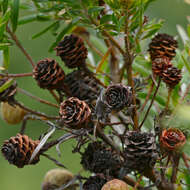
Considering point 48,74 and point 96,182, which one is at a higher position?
point 48,74

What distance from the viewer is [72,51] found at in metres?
0.66

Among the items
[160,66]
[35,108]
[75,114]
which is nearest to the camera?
[75,114]

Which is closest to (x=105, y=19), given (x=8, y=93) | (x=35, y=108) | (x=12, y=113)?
(x=8, y=93)

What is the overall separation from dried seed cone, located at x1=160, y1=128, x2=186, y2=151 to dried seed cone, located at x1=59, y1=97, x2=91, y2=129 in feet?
0.38

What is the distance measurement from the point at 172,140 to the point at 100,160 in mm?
127

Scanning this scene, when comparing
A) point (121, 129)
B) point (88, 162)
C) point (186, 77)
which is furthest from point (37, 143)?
point (186, 77)

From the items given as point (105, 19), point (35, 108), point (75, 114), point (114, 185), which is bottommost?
point (35, 108)

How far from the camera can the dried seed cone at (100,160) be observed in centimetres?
61

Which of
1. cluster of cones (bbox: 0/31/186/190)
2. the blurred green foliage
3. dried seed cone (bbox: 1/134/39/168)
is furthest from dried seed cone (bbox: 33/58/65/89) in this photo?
the blurred green foliage

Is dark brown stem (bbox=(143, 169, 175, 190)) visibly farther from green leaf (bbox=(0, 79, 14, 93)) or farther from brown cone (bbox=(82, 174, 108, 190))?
green leaf (bbox=(0, 79, 14, 93))

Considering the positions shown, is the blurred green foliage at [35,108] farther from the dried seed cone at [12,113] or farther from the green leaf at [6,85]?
the green leaf at [6,85]

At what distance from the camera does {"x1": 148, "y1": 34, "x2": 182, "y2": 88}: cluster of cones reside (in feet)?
2.05

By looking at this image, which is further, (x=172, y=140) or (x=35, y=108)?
(x=35, y=108)

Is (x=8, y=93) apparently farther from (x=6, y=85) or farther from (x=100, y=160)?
(x=100, y=160)
